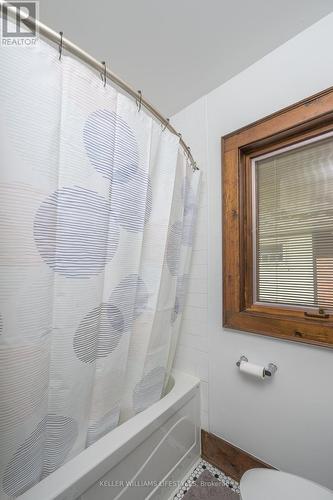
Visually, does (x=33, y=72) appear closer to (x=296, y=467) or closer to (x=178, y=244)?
(x=178, y=244)

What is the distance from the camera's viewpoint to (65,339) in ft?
2.35

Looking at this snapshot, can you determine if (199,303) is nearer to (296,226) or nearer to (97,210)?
Answer: (296,226)

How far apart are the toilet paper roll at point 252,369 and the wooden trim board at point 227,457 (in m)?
0.43

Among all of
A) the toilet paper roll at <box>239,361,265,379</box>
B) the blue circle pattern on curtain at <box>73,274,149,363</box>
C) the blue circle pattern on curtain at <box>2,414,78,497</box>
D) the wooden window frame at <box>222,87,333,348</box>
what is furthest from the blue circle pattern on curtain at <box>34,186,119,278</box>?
the toilet paper roll at <box>239,361,265,379</box>

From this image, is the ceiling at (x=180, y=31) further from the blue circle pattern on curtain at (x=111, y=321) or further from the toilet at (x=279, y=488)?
the toilet at (x=279, y=488)

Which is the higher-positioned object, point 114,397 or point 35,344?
point 35,344

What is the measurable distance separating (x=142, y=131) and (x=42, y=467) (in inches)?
48.5

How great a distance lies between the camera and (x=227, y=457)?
125 cm

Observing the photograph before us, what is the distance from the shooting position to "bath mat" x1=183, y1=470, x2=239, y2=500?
1116 millimetres

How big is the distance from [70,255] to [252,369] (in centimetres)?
99

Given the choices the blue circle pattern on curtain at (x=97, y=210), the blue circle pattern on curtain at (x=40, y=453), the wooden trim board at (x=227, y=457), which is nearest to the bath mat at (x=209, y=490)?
the wooden trim board at (x=227, y=457)

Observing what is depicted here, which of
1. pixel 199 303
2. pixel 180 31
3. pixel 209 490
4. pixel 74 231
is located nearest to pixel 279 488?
pixel 209 490

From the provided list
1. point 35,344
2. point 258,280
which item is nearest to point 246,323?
point 258,280

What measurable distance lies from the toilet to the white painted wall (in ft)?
0.68
